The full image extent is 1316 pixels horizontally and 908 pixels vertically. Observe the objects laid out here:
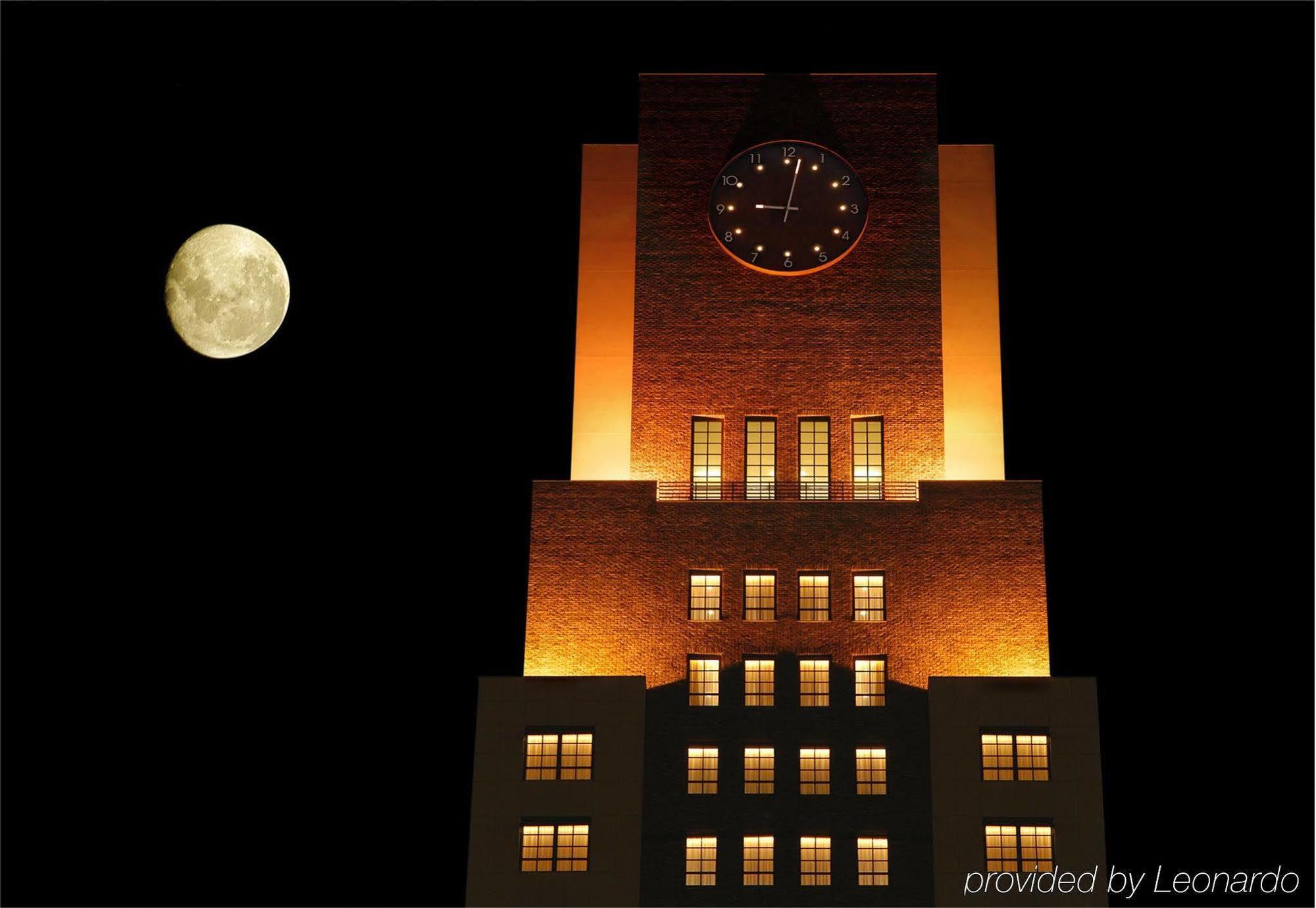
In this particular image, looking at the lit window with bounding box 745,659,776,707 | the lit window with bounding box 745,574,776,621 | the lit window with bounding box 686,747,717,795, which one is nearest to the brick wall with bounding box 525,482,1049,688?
the lit window with bounding box 745,574,776,621

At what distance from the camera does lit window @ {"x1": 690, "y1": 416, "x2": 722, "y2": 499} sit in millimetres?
54719

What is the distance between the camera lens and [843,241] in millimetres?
56469

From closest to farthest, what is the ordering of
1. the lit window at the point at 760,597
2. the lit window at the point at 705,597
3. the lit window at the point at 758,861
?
the lit window at the point at 758,861, the lit window at the point at 760,597, the lit window at the point at 705,597

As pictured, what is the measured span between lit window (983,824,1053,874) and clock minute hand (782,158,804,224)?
18706mm

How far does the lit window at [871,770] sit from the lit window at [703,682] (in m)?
4.09

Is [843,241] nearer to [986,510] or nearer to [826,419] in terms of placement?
[826,419]

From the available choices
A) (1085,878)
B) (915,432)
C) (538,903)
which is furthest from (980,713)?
(538,903)

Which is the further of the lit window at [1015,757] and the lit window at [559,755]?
the lit window at [559,755]

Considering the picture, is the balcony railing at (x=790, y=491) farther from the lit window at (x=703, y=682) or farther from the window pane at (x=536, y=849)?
the window pane at (x=536, y=849)

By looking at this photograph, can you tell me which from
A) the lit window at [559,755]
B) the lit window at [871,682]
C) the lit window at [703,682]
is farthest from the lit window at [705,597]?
the lit window at [559,755]

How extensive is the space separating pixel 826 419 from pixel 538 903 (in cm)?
1590

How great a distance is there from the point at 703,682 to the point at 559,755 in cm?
445

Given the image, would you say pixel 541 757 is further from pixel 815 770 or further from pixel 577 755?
pixel 815 770

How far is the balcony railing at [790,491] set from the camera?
54.3m
